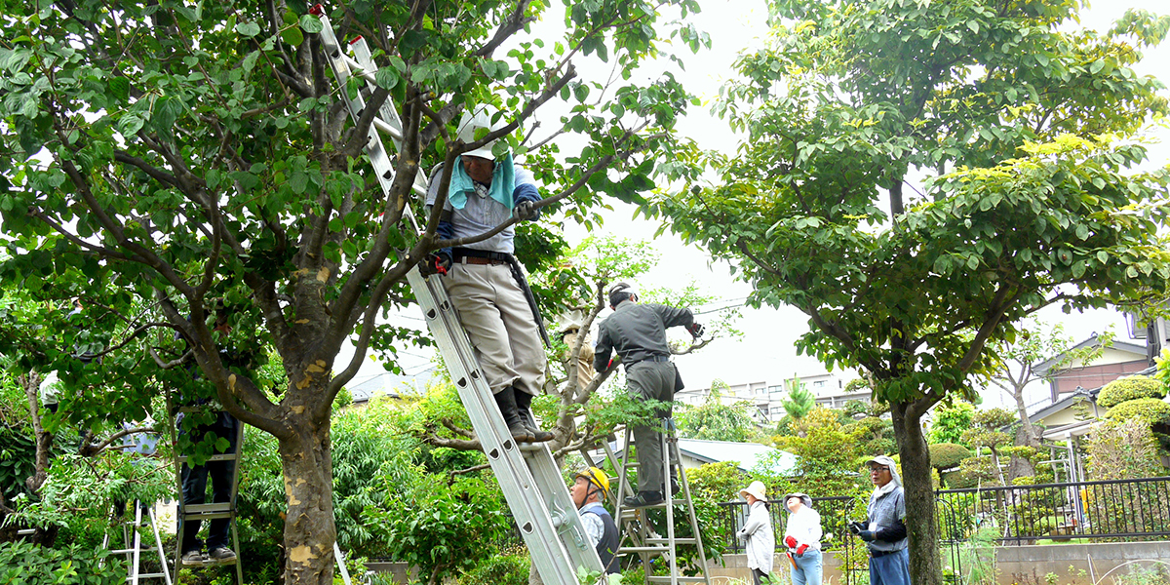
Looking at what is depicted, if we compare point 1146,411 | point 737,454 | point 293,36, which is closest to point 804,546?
point 293,36

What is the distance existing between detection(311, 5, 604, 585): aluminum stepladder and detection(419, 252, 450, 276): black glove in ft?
0.13

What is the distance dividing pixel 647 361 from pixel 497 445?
3218 mm

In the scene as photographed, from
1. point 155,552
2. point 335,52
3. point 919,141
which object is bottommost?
point 155,552

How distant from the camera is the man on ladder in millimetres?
6586

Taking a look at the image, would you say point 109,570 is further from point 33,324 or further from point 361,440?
point 361,440

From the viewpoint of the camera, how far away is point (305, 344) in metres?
4.00

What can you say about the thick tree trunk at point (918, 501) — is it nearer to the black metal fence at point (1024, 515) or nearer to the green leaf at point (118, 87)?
the black metal fence at point (1024, 515)

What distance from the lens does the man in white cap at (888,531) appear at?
7234 millimetres

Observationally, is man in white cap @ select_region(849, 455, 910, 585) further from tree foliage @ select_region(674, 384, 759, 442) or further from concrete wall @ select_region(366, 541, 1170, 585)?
tree foliage @ select_region(674, 384, 759, 442)

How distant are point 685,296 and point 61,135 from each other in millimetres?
11126

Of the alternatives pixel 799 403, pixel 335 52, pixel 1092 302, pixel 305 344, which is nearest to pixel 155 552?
pixel 305 344

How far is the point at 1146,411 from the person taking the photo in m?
14.6

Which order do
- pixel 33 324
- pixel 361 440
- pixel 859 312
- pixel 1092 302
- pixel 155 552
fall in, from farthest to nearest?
1. pixel 361 440
2. pixel 155 552
3. pixel 859 312
4. pixel 1092 302
5. pixel 33 324

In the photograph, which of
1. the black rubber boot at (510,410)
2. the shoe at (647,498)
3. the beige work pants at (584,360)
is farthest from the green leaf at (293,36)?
the beige work pants at (584,360)
